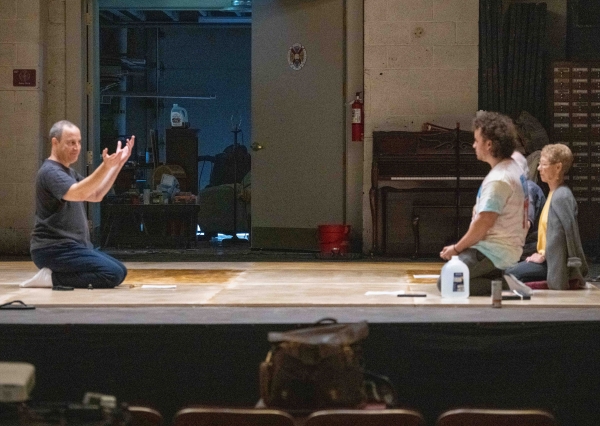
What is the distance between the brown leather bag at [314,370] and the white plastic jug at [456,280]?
1483 millimetres

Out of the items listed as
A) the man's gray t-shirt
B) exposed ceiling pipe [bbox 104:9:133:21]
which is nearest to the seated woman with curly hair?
the man's gray t-shirt

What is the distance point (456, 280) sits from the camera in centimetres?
475

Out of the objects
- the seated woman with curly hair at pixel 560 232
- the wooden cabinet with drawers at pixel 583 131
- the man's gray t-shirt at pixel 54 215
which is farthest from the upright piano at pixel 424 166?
the man's gray t-shirt at pixel 54 215

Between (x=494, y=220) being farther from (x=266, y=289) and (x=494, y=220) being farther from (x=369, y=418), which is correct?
(x=369, y=418)

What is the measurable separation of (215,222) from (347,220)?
3.02 metres

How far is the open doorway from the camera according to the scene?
11.7 m

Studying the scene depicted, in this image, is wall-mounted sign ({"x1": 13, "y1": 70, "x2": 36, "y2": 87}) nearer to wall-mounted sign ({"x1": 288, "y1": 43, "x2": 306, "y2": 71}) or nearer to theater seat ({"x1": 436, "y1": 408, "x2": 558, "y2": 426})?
wall-mounted sign ({"x1": 288, "y1": 43, "x2": 306, "y2": 71})

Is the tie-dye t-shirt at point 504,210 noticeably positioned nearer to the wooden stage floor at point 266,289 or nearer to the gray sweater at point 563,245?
the wooden stage floor at point 266,289

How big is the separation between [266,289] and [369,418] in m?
2.66

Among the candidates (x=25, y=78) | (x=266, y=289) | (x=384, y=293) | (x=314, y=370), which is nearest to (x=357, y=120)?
(x=25, y=78)

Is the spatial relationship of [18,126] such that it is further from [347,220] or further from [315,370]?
[315,370]

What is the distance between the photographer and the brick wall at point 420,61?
8.69 meters

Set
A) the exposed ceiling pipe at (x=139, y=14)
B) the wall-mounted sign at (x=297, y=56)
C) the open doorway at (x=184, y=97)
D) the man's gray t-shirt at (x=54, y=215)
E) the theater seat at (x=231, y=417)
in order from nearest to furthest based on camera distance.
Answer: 1. the theater seat at (x=231, y=417)
2. the man's gray t-shirt at (x=54, y=215)
3. the wall-mounted sign at (x=297, y=56)
4. the open doorway at (x=184, y=97)
5. the exposed ceiling pipe at (x=139, y=14)

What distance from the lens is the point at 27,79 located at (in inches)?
350
